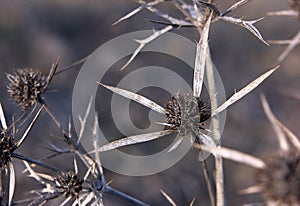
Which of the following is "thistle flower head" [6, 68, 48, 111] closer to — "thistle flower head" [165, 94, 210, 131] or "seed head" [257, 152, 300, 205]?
"thistle flower head" [165, 94, 210, 131]

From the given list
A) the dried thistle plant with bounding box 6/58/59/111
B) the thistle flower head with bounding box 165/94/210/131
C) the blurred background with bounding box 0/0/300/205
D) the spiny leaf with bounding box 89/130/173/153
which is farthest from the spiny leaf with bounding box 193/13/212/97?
the blurred background with bounding box 0/0/300/205

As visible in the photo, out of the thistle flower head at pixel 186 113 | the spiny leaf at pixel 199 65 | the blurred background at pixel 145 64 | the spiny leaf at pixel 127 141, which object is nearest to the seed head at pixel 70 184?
the spiny leaf at pixel 127 141

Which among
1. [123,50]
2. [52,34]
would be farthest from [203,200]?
[52,34]

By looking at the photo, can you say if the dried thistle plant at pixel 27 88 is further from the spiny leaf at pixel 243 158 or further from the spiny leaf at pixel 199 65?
the spiny leaf at pixel 243 158

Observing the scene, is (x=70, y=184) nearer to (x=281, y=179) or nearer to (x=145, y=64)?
(x=281, y=179)

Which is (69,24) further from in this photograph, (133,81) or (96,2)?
(133,81)

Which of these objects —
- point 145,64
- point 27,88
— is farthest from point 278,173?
point 145,64

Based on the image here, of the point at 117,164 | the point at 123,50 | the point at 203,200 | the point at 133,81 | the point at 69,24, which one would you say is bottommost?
the point at 203,200

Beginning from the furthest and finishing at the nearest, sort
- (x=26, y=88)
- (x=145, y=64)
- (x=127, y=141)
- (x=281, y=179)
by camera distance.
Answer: (x=145, y=64) < (x=26, y=88) < (x=127, y=141) < (x=281, y=179)
